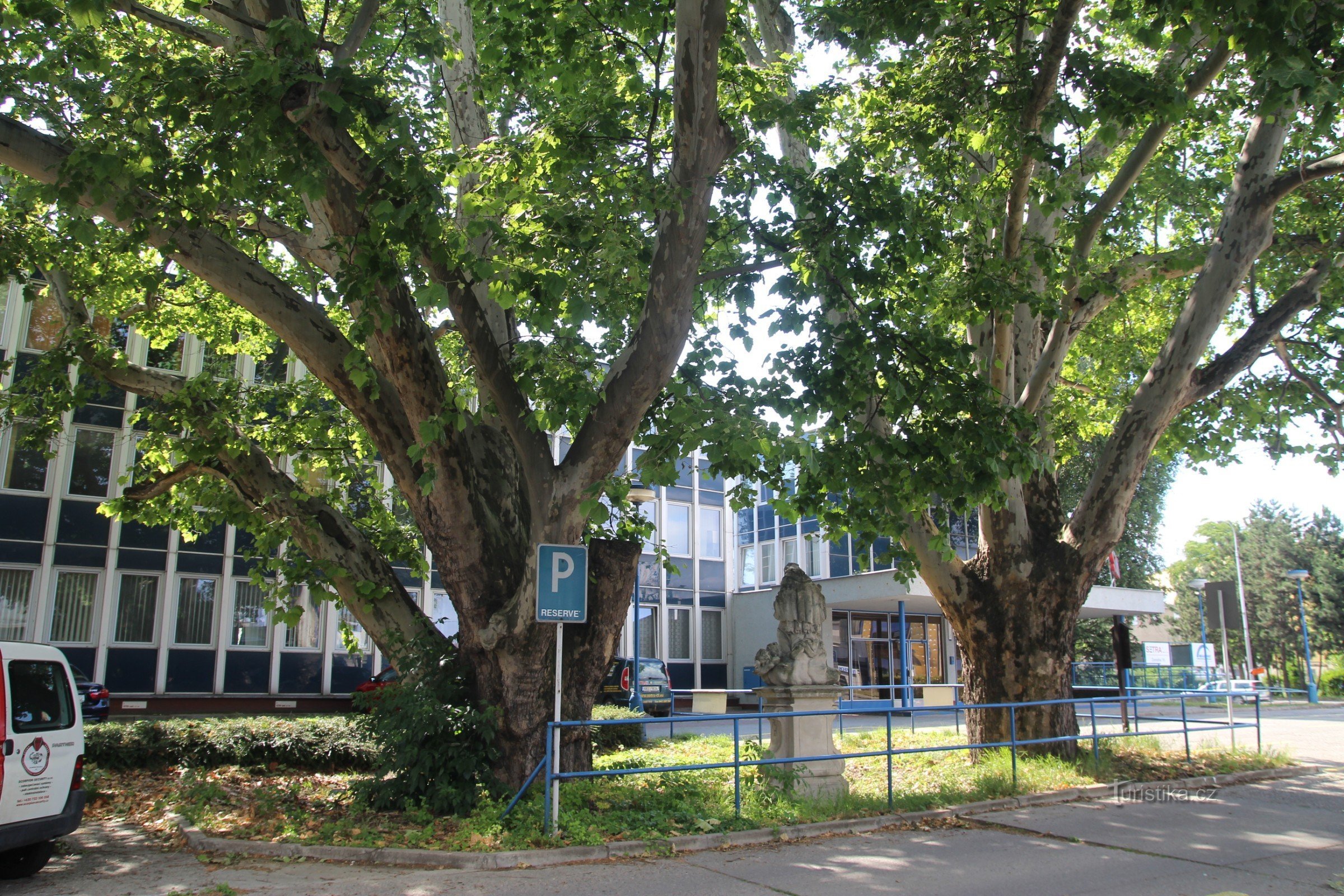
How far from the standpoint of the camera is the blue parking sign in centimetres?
823

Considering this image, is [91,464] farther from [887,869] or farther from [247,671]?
[887,869]

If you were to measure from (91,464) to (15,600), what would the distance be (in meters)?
3.44

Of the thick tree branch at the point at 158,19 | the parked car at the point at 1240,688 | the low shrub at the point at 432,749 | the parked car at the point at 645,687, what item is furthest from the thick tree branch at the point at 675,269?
the parked car at the point at 1240,688

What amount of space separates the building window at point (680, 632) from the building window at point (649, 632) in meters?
0.72

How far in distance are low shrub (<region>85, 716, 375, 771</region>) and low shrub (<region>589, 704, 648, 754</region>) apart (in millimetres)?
3685

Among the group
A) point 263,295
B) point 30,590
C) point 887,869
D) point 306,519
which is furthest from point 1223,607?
point 30,590

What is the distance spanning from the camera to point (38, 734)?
22.6 ft

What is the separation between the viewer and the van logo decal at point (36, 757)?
6.72 meters

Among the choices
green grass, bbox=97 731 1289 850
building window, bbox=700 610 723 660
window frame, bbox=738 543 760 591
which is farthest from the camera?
window frame, bbox=738 543 760 591

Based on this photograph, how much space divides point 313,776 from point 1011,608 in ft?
30.4

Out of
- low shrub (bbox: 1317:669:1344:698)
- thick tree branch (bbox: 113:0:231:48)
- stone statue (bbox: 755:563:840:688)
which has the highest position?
thick tree branch (bbox: 113:0:231:48)

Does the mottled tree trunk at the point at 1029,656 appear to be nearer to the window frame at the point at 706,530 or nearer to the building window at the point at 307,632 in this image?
the building window at the point at 307,632

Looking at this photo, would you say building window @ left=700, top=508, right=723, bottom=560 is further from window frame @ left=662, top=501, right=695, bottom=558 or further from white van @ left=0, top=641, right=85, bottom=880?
white van @ left=0, top=641, right=85, bottom=880

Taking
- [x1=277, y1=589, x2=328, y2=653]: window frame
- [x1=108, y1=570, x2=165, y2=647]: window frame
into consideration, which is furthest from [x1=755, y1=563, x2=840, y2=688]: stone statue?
[x1=108, y1=570, x2=165, y2=647]: window frame
